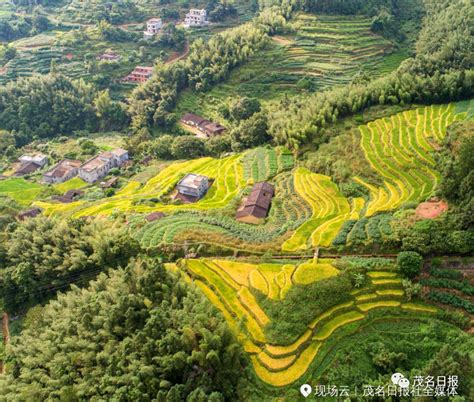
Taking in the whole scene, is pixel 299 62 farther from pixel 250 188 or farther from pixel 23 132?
pixel 23 132

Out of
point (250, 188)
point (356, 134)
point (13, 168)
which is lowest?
point (13, 168)

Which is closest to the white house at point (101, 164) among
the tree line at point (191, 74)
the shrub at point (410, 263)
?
the tree line at point (191, 74)

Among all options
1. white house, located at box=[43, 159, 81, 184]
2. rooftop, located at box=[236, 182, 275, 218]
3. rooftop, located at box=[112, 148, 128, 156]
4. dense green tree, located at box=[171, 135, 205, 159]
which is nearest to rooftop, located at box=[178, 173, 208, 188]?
rooftop, located at box=[236, 182, 275, 218]

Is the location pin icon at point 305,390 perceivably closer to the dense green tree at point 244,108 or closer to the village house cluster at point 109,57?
the dense green tree at point 244,108

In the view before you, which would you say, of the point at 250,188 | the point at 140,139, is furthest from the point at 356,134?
the point at 140,139

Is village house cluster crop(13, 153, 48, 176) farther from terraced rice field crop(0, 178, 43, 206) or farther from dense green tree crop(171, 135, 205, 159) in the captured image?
dense green tree crop(171, 135, 205, 159)

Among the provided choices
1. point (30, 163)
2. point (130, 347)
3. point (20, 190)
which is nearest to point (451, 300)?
point (130, 347)
